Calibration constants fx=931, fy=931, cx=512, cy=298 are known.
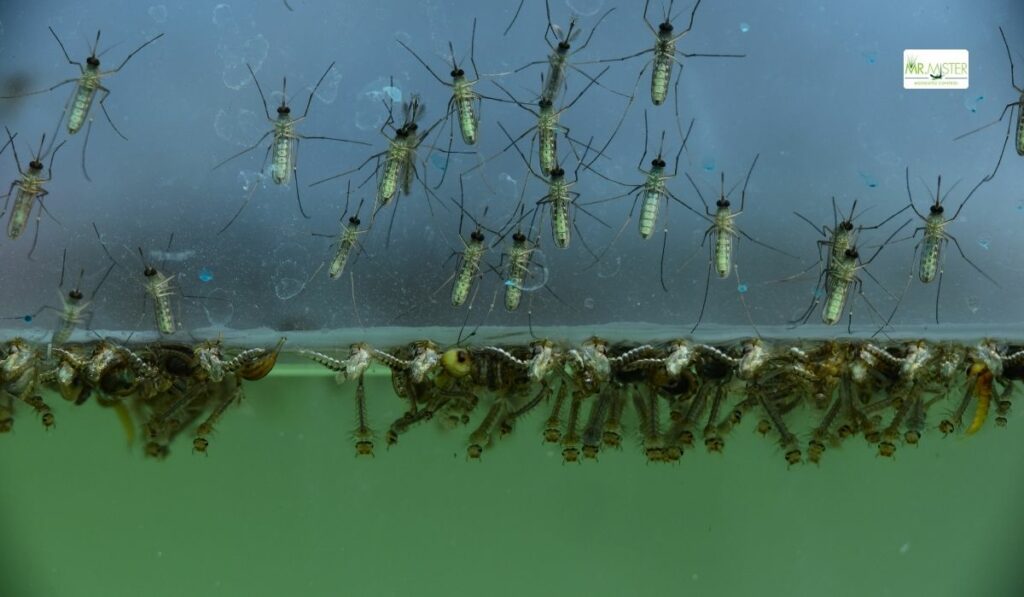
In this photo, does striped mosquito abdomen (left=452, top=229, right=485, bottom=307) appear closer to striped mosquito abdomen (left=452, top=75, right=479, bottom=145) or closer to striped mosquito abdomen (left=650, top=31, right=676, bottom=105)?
striped mosquito abdomen (left=452, top=75, right=479, bottom=145)

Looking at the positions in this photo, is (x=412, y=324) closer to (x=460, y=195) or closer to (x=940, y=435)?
(x=460, y=195)

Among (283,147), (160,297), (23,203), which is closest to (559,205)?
(283,147)

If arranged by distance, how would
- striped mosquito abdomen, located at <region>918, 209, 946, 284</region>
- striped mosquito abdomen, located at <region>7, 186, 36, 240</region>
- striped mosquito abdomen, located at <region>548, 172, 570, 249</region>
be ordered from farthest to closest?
striped mosquito abdomen, located at <region>7, 186, 36, 240</region> < striped mosquito abdomen, located at <region>918, 209, 946, 284</region> < striped mosquito abdomen, located at <region>548, 172, 570, 249</region>

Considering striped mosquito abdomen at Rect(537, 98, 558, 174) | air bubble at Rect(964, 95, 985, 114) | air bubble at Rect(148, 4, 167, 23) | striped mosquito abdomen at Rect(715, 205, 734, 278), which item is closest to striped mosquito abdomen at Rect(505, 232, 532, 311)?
striped mosquito abdomen at Rect(537, 98, 558, 174)

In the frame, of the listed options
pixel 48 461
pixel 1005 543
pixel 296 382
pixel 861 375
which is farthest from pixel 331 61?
pixel 1005 543

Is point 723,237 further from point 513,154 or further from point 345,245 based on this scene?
point 345,245

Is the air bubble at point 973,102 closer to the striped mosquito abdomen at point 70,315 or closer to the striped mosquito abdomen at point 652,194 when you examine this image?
the striped mosquito abdomen at point 652,194
